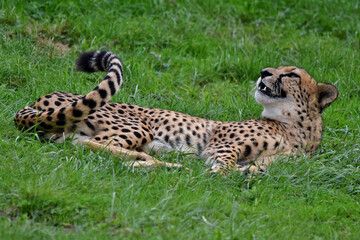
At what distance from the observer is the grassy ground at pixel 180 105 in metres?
3.91

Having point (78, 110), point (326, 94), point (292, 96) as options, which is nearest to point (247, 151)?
point (292, 96)

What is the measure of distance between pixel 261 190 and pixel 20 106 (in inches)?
103

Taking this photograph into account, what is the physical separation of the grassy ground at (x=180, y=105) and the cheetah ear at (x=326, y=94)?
1.42ft

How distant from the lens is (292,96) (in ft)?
19.8

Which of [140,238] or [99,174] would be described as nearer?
[140,238]

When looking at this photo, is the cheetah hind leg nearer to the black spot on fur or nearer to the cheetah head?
the black spot on fur

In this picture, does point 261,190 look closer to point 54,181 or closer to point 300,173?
point 300,173

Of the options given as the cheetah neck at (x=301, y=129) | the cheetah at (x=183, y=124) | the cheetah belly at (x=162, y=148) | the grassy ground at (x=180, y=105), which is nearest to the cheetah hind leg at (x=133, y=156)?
the cheetah at (x=183, y=124)

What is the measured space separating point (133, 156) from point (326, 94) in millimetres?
2269

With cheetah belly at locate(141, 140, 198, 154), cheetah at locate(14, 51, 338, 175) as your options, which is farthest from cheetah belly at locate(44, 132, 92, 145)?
cheetah belly at locate(141, 140, 198, 154)

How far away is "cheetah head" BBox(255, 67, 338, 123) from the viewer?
6031 millimetres

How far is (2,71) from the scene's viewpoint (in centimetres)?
645

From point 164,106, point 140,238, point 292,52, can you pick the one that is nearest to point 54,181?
point 140,238

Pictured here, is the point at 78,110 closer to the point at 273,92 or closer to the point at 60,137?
the point at 60,137
